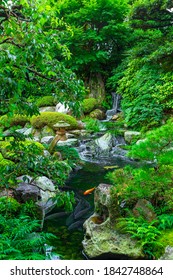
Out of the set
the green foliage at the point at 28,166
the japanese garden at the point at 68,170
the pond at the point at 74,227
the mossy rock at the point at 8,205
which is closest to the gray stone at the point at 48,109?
the japanese garden at the point at 68,170

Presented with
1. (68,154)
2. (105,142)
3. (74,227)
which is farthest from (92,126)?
(74,227)

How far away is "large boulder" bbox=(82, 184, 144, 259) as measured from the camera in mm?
3391

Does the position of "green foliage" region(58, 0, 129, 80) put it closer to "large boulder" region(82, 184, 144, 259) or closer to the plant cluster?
the plant cluster

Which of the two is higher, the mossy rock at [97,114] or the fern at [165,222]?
the mossy rock at [97,114]

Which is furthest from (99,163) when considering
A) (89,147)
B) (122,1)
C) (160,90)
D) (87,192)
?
(122,1)

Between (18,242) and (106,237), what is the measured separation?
3.67ft

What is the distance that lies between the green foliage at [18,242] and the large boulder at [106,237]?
654 mm

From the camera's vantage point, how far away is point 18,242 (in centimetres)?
328

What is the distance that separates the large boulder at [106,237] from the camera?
339 cm

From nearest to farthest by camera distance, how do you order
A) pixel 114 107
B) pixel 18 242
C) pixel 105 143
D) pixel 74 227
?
pixel 18 242 < pixel 74 227 < pixel 105 143 < pixel 114 107

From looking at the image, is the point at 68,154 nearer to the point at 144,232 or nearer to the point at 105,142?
the point at 105,142

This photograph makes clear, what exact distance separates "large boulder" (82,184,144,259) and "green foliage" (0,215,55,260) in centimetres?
65

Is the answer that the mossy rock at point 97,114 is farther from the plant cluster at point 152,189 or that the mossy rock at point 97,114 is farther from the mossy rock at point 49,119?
the plant cluster at point 152,189

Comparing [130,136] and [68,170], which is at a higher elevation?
[68,170]
